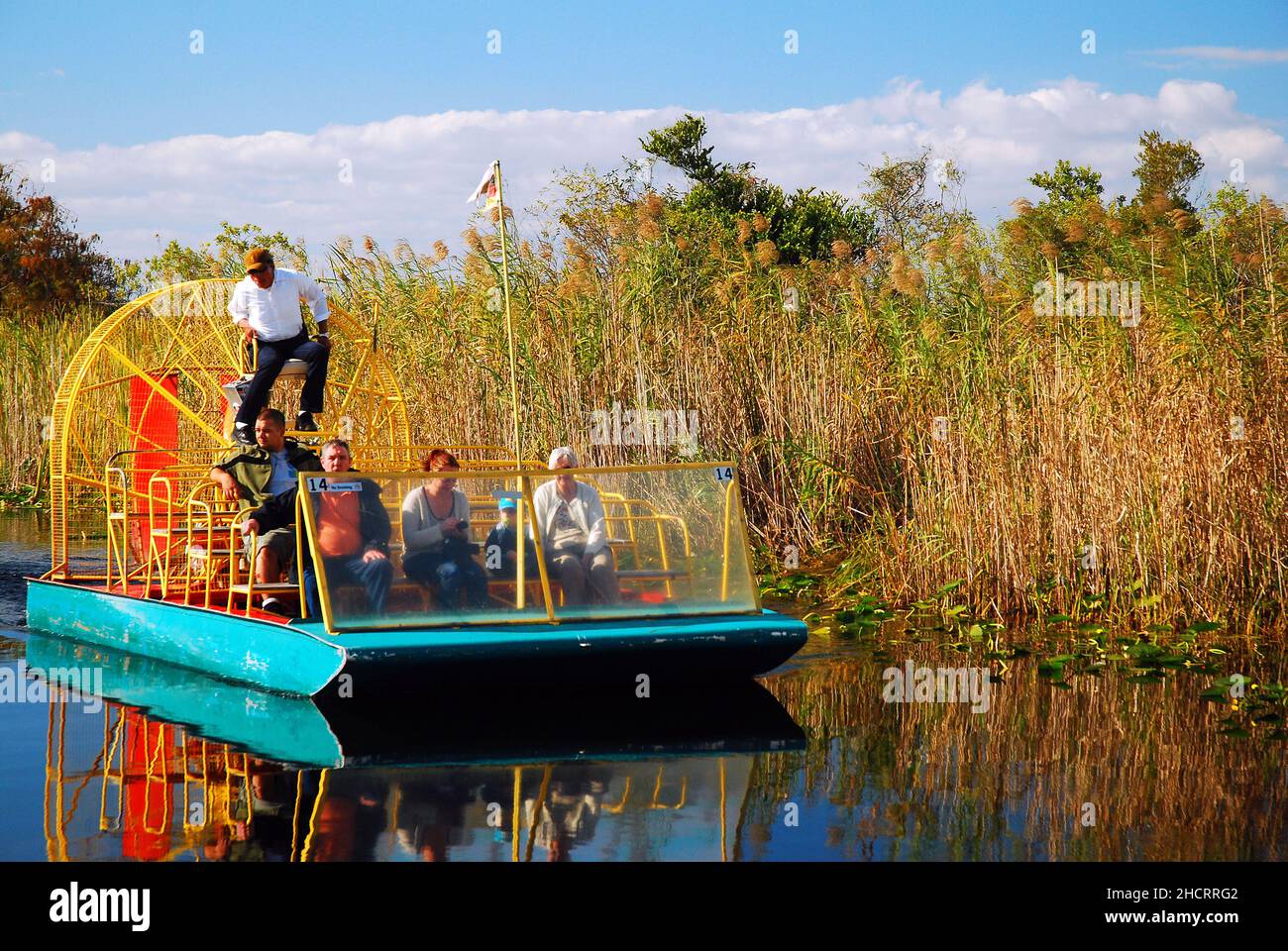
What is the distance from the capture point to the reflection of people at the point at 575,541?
977 cm

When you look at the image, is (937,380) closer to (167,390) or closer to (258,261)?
(258,261)

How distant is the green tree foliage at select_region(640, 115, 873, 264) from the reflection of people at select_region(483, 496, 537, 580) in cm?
2297

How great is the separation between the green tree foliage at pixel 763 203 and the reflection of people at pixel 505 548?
904 inches

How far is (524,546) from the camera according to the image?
971 centimetres

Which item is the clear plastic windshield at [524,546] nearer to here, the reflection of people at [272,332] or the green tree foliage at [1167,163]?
the reflection of people at [272,332]

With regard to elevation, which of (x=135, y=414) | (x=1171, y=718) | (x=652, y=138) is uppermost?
(x=652, y=138)

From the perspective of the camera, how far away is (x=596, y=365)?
15.9 metres

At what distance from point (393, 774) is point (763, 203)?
2942cm

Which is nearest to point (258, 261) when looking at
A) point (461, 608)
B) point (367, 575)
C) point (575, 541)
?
point (367, 575)

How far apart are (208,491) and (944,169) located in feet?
28.0

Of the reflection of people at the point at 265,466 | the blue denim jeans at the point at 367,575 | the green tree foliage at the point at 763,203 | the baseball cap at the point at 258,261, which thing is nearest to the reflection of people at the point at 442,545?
the blue denim jeans at the point at 367,575
